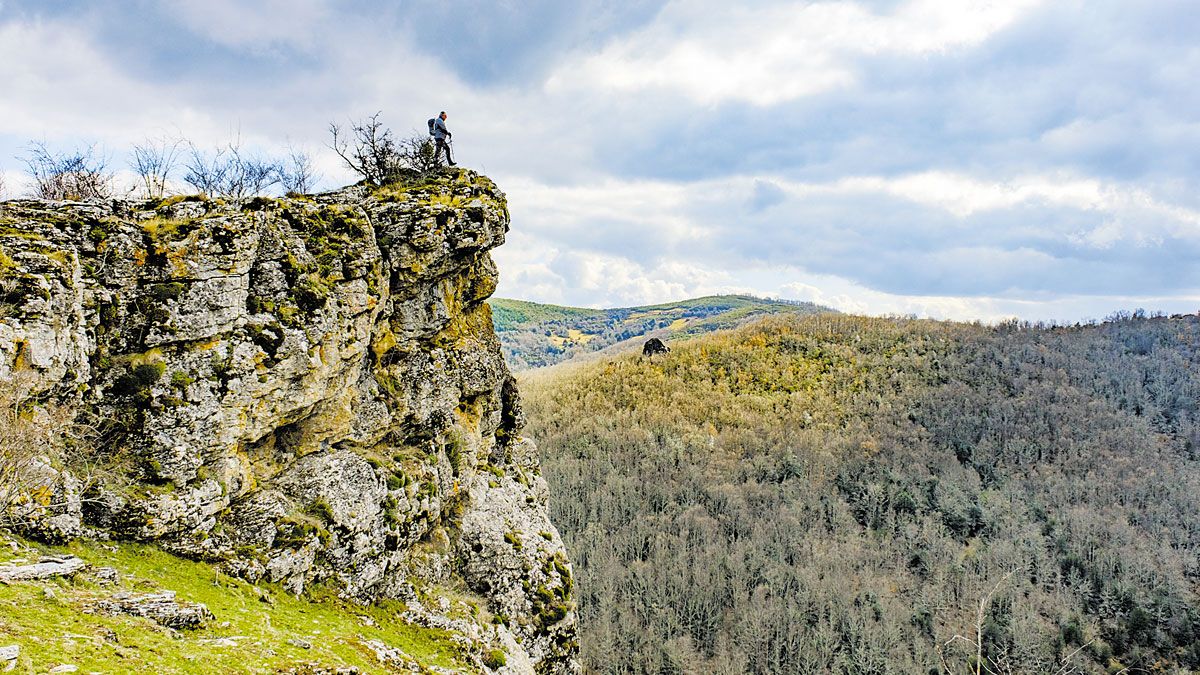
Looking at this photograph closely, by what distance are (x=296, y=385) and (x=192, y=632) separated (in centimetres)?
488

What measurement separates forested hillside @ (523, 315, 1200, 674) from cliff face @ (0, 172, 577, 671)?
90.2ft

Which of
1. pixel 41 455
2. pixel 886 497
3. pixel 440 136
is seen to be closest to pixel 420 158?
pixel 440 136

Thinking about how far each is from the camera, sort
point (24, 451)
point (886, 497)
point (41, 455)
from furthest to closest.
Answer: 1. point (886, 497)
2. point (41, 455)
3. point (24, 451)

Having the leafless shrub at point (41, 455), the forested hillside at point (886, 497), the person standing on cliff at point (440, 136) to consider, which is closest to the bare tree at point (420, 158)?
the person standing on cliff at point (440, 136)

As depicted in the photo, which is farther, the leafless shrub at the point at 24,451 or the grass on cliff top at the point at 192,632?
the leafless shrub at the point at 24,451

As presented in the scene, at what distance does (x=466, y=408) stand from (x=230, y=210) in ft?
25.5

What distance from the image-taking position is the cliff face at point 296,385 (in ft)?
28.9

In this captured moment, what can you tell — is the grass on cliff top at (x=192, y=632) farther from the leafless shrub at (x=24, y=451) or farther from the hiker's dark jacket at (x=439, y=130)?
the hiker's dark jacket at (x=439, y=130)

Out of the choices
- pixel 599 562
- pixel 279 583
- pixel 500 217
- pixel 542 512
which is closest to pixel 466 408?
pixel 542 512

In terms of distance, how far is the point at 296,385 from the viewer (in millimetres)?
11125

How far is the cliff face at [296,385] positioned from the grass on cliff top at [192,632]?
398 millimetres

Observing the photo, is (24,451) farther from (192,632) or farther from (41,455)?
(192,632)

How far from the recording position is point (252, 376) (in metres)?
10.4

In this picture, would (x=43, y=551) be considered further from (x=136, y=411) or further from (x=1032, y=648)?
(x=1032, y=648)
